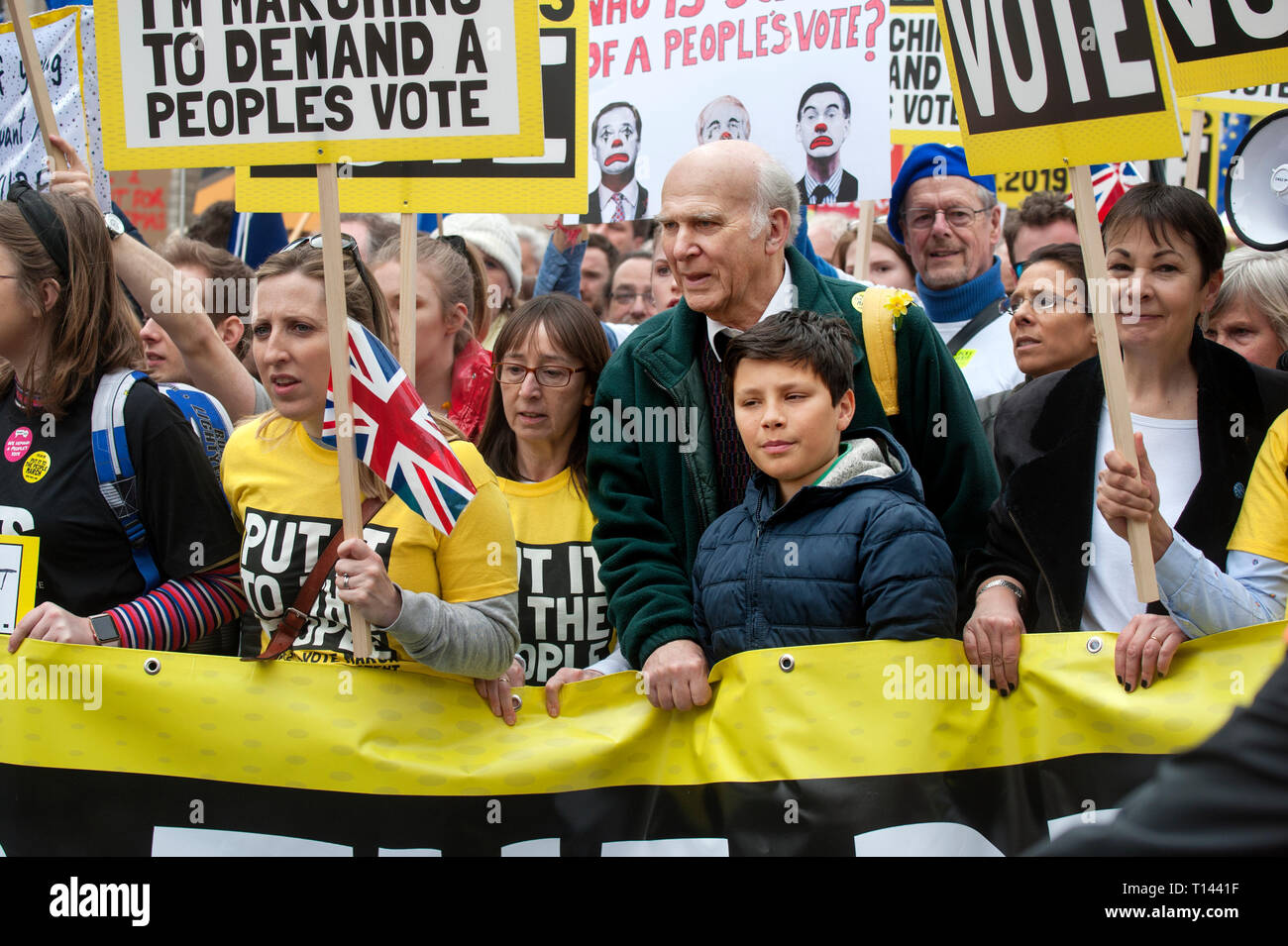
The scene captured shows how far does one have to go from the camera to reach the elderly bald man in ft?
12.2

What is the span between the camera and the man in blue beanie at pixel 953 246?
18.2ft

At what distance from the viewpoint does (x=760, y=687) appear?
10.8ft

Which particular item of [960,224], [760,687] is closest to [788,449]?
[760,687]

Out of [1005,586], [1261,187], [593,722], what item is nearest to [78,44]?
[593,722]

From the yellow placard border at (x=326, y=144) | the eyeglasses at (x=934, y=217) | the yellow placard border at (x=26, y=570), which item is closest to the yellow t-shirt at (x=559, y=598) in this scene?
the yellow placard border at (x=326, y=144)

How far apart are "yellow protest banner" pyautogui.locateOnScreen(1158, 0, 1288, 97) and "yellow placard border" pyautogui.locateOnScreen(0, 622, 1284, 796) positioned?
1.79 m

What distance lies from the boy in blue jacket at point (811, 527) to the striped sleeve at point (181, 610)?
1.21 metres

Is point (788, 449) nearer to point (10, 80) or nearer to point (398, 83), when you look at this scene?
point (398, 83)

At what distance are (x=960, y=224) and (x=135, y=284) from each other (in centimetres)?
334

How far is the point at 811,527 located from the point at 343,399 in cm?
116

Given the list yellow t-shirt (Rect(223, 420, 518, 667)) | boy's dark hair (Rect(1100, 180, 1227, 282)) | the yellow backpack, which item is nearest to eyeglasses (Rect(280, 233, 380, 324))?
yellow t-shirt (Rect(223, 420, 518, 667))

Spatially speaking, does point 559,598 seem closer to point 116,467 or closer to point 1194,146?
point 116,467

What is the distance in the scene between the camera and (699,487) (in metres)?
3.75

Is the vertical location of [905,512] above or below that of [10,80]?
below
